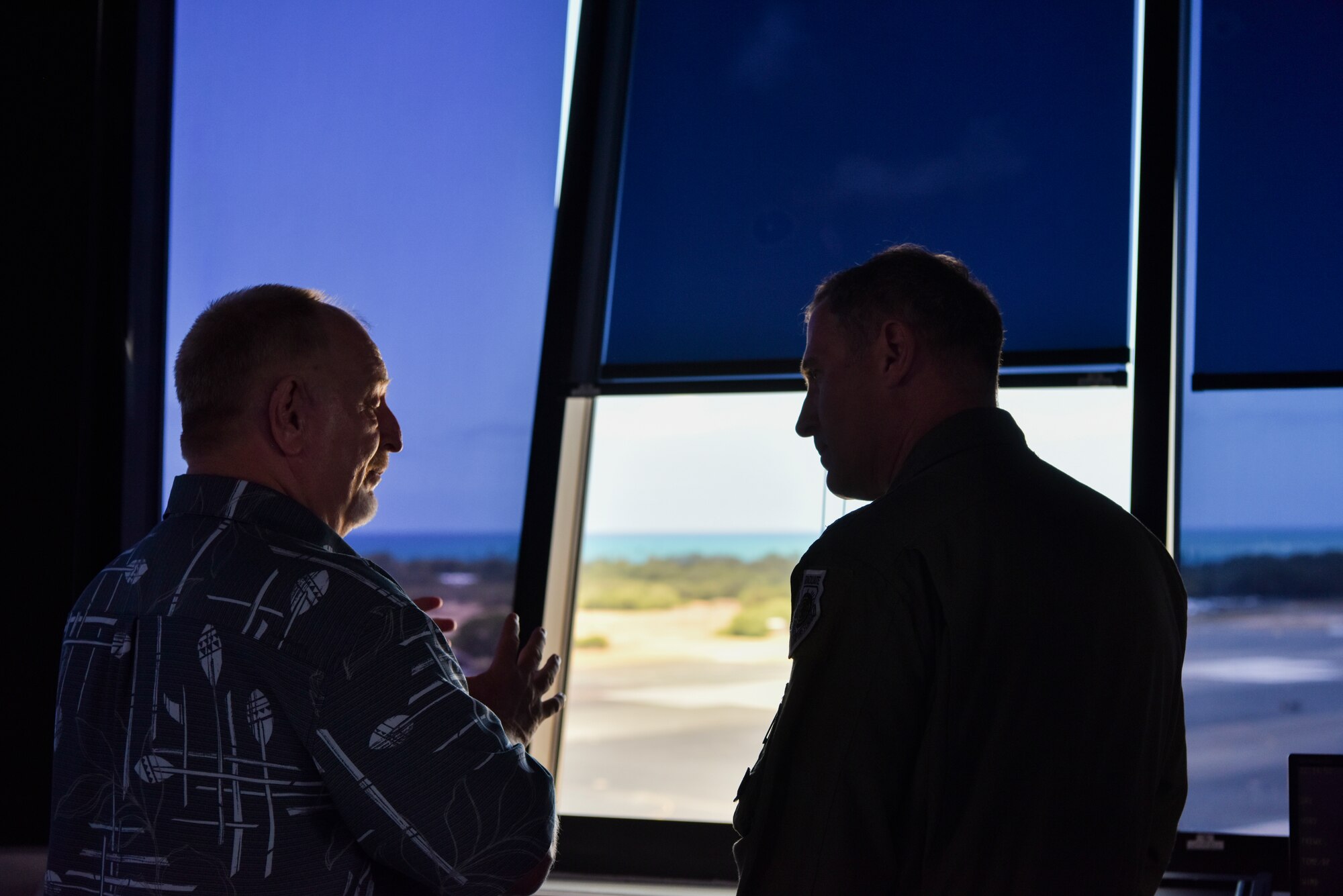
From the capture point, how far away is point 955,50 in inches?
112

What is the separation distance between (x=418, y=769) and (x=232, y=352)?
0.55 m

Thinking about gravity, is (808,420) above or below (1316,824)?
above

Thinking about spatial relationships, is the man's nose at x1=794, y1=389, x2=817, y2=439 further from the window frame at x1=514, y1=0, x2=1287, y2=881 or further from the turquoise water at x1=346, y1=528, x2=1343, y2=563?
the window frame at x1=514, y1=0, x2=1287, y2=881

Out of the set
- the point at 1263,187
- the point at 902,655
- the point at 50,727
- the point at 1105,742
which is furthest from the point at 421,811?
the point at 1263,187

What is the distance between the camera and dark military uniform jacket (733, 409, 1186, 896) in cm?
105

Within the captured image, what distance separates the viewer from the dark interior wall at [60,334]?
2.88 meters

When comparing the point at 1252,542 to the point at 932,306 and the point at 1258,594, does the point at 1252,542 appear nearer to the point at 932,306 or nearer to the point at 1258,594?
the point at 1258,594

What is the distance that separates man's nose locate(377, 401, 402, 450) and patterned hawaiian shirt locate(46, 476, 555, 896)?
25 centimetres

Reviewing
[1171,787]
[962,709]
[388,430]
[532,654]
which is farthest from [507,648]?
[1171,787]

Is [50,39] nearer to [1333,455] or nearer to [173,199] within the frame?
[173,199]

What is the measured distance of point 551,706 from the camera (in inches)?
56.7

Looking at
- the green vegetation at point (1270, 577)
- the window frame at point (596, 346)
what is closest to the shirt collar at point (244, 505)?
the window frame at point (596, 346)

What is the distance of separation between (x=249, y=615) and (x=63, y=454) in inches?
89.6

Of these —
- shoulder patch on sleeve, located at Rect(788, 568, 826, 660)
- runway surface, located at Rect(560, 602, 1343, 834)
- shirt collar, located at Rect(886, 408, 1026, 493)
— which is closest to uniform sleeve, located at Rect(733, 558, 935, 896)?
shoulder patch on sleeve, located at Rect(788, 568, 826, 660)
